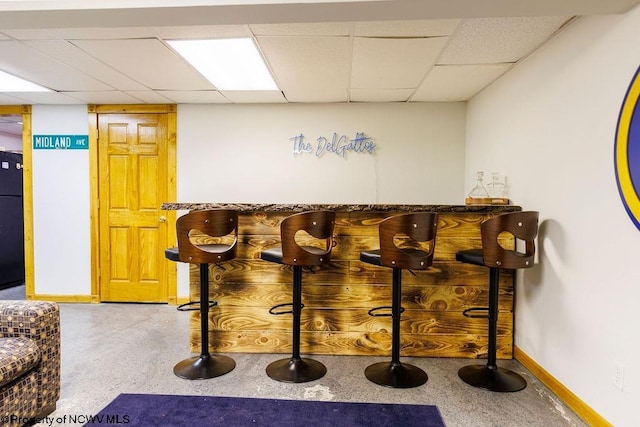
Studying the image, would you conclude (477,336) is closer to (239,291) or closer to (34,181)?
(239,291)

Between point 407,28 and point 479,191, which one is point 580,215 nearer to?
point 479,191

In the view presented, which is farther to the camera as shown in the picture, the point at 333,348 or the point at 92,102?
the point at 92,102

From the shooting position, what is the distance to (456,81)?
11.9 ft

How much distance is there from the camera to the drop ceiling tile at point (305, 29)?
2.50m

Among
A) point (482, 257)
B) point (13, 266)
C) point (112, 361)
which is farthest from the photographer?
point (13, 266)

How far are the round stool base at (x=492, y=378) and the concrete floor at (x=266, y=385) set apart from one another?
40mm

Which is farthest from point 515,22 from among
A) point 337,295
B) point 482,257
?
point 337,295

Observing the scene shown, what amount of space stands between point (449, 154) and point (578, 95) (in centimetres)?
210

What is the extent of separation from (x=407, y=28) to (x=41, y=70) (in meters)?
3.31

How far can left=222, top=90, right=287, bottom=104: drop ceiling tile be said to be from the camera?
4.02 metres

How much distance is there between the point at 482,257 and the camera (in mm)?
2520

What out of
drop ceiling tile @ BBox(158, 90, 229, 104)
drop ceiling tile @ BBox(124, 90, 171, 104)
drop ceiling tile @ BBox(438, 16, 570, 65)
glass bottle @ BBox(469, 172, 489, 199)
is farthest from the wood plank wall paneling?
drop ceiling tile @ BBox(124, 90, 171, 104)

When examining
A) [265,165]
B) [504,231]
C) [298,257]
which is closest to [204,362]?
[298,257]

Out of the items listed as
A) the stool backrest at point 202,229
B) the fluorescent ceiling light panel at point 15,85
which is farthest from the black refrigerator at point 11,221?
the stool backrest at point 202,229
